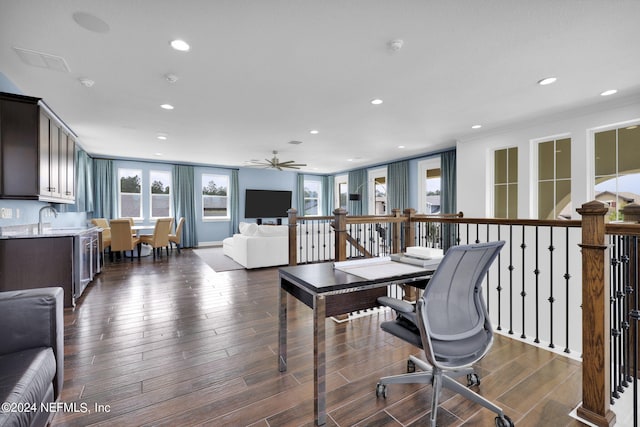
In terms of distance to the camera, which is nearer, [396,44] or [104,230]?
[396,44]

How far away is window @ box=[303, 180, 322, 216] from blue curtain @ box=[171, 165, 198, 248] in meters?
4.04

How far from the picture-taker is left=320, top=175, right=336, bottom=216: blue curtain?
11.1 meters

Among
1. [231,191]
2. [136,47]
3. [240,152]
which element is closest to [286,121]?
[136,47]

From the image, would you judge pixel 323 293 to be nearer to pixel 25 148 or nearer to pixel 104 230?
pixel 25 148

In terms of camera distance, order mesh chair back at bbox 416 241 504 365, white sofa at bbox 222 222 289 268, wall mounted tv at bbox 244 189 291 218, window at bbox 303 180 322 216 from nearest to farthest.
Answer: mesh chair back at bbox 416 241 504 365
white sofa at bbox 222 222 289 268
wall mounted tv at bbox 244 189 291 218
window at bbox 303 180 322 216

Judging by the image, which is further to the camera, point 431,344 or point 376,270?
point 376,270

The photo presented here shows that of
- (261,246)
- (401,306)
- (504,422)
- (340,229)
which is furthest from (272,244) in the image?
(504,422)

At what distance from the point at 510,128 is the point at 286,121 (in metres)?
3.83

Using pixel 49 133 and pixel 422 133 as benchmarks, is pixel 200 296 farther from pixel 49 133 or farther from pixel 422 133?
pixel 422 133

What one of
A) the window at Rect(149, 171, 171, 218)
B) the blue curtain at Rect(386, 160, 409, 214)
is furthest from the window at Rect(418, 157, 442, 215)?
the window at Rect(149, 171, 171, 218)

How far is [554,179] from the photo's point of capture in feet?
15.1

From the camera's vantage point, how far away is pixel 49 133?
3.49 m

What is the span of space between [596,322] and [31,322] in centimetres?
300

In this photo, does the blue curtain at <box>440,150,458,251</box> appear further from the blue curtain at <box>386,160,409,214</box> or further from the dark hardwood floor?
the dark hardwood floor
